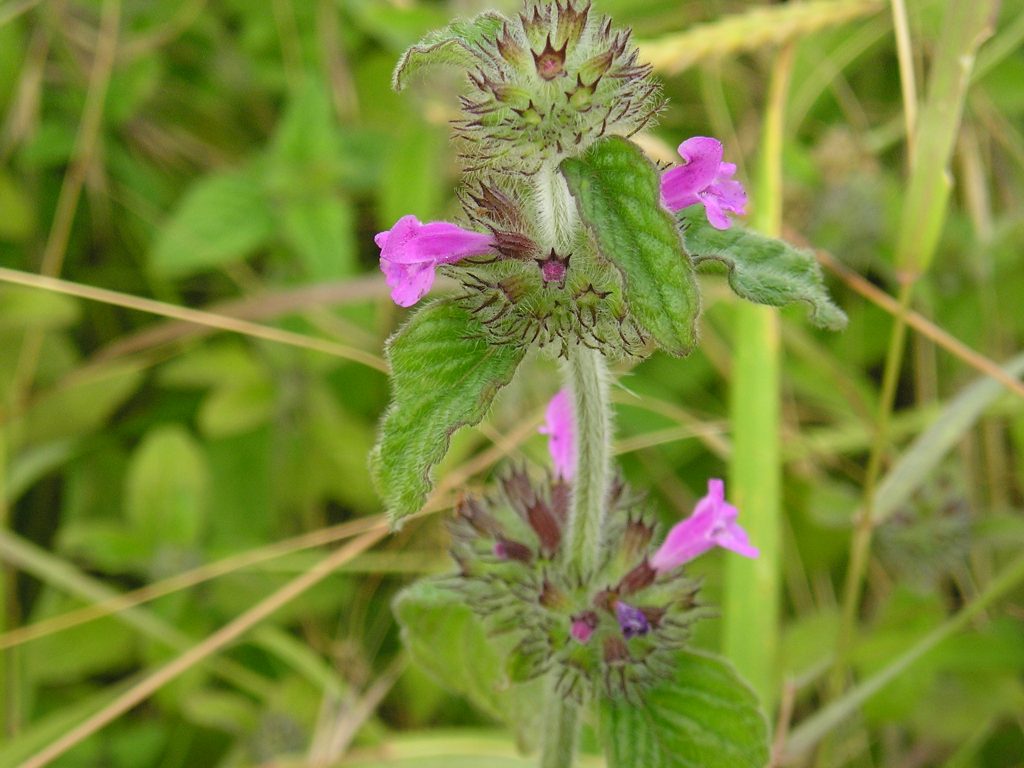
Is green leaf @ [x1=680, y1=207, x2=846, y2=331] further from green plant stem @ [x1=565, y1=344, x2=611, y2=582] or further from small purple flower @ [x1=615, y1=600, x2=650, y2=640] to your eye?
small purple flower @ [x1=615, y1=600, x2=650, y2=640]

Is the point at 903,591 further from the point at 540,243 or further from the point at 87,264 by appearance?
the point at 87,264

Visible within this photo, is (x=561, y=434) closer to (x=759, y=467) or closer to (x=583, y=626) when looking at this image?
(x=583, y=626)

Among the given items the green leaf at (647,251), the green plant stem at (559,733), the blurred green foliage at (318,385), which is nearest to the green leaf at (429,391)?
the green leaf at (647,251)

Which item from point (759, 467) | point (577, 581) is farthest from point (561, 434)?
point (759, 467)

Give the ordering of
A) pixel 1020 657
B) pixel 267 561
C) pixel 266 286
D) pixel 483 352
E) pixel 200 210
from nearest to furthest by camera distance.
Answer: pixel 483 352, pixel 1020 657, pixel 267 561, pixel 200 210, pixel 266 286

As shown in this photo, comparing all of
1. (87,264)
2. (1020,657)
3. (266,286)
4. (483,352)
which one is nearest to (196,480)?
A: (266,286)

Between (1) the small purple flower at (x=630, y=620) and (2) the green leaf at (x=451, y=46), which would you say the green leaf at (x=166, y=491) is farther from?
(2) the green leaf at (x=451, y=46)

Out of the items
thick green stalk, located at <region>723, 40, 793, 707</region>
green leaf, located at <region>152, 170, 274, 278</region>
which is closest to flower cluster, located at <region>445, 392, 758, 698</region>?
thick green stalk, located at <region>723, 40, 793, 707</region>
